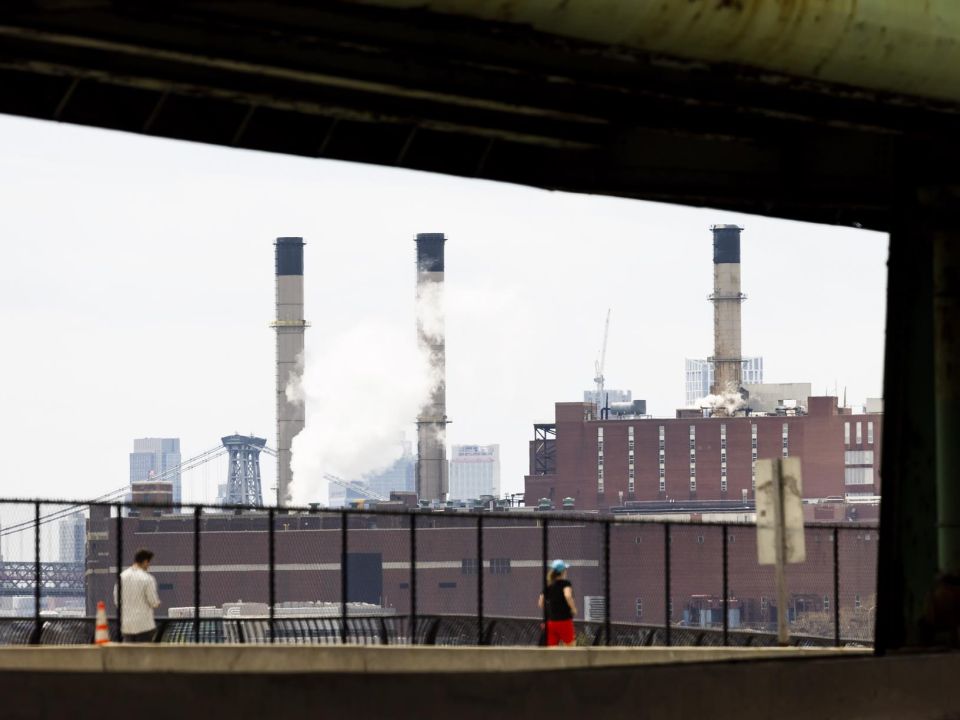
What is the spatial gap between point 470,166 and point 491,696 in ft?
26.9

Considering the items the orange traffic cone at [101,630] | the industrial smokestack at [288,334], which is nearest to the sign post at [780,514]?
the orange traffic cone at [101,630]

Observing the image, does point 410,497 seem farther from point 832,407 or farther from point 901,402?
point 901,402

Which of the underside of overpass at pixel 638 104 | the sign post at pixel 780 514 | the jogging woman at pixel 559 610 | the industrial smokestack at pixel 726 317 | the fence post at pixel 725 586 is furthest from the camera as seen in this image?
the industrial smokestack at pixel 726 317

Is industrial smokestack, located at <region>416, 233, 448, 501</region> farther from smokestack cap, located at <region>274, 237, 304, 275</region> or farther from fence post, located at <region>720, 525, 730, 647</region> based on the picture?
fence post, located at <region>720, 525, 730, 647</region>

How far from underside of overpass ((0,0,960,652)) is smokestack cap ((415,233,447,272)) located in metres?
127

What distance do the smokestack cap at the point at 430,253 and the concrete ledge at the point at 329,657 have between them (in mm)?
123743

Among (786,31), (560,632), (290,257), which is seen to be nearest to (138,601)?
(560,632)

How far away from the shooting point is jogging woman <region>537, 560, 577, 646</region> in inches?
915

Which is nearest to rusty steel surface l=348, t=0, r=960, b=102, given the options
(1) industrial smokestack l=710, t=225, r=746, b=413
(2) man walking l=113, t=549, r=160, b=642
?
(2) man walking l=113, t=549, r=160, b=642

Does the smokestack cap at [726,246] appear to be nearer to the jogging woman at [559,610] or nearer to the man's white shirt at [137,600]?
the jogging woman at [559,610]

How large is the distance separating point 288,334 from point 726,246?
1303 inches

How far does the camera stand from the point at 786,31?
47.2 feet

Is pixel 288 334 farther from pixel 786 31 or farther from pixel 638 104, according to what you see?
pixel 786 31

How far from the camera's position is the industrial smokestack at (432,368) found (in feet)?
473
